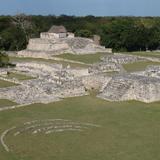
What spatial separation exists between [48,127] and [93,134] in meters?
2.17

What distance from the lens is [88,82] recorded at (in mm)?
29453

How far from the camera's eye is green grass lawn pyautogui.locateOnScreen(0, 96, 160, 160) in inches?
643

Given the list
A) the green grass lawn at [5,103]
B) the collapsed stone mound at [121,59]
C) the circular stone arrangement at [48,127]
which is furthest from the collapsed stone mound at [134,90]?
the collapsed stone mound at [121,59]

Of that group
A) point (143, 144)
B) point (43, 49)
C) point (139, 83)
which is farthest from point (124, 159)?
point (43, 49)

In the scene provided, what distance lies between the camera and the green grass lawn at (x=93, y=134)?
53.6 ft

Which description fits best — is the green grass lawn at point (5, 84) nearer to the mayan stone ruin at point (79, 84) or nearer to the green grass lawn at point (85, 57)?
the mayan stone ruin at point (79, 84)

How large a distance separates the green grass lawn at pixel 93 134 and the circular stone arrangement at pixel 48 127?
1.34ft

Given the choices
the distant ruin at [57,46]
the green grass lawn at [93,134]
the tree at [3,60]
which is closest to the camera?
the green grass lawn at [93,134]

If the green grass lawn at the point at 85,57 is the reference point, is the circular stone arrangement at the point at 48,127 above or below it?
below

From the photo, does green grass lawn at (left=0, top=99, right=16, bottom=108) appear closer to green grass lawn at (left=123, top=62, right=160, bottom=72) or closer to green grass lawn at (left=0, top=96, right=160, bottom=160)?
green grass lawn at (left=0, top=96, right=160, bottom=160)

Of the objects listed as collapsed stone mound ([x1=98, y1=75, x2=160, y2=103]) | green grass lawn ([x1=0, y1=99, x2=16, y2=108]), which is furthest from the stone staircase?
green grass lawn ([x1=0, y1=99, x2=16, y2=108])

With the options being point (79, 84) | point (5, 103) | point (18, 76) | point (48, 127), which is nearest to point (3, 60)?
point (18, 76)

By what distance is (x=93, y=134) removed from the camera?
1902 centimetres

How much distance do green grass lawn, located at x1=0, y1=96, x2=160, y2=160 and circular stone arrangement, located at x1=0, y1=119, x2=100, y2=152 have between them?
1.34ft
